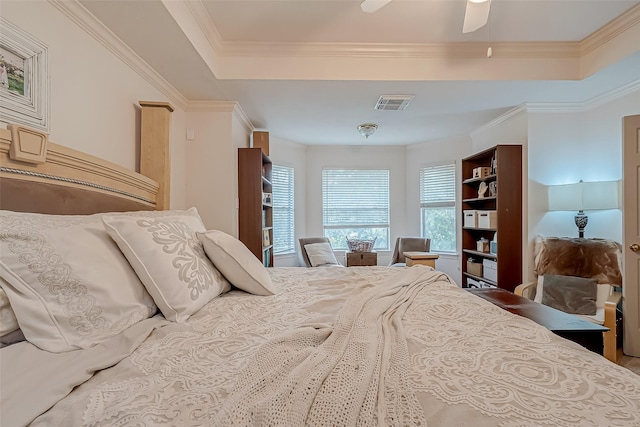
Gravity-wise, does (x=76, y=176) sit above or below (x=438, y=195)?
below

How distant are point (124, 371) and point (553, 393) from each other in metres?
0.97

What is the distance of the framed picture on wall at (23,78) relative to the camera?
3.71ft

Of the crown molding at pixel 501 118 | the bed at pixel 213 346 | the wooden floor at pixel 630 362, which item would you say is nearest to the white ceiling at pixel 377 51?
the crown molding at pixel 501 118

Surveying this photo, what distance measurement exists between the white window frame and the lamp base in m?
1.73

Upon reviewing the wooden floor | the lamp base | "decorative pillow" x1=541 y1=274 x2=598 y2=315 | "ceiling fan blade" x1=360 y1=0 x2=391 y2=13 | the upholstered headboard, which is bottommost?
the wooden floor

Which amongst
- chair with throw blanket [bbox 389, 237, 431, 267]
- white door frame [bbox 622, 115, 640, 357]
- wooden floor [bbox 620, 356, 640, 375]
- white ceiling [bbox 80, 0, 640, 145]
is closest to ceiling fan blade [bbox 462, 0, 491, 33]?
white ceiling [bbox 80, 0, 640, 145]

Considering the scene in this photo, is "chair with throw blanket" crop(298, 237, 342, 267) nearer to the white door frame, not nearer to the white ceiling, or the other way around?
the white ceiling

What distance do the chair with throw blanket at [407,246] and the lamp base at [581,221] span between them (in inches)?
76.0

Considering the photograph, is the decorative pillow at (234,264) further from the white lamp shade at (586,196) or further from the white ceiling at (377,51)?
the white lamp shade at (586,196)

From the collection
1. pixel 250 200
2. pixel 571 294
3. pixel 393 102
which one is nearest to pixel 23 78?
pixel 250 200

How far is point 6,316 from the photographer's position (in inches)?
29.5

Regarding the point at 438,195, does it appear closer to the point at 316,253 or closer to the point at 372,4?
the point at 316,253

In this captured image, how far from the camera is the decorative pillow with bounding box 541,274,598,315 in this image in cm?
250

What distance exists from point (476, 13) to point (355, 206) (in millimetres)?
3712
